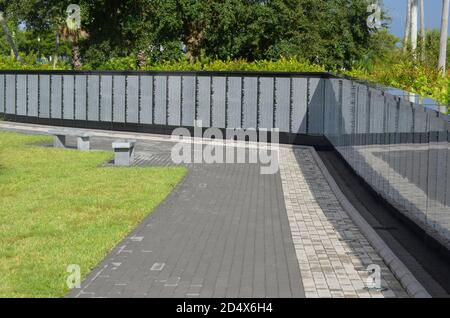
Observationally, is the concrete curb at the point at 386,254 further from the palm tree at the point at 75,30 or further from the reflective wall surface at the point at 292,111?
the palm tree at the point at 75,30

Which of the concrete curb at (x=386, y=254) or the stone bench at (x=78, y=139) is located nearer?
the concrete curb at (x=386, y=254)

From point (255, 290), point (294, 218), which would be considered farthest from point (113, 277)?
point (294, 218)

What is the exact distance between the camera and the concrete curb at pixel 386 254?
8050 millimetres

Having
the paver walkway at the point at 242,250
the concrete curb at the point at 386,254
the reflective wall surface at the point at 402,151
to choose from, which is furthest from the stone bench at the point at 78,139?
the concrete curb at the point at 386,254

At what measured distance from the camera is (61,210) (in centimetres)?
1295

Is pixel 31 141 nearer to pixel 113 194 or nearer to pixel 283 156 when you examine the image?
pixel 283 156

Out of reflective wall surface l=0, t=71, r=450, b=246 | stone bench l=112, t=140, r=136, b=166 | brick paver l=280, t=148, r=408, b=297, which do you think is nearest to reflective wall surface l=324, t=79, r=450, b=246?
reflective wall surface l=0, t=71, r=450, b=246

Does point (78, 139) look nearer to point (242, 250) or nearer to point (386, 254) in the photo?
point (242, 250)

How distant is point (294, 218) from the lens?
12.7m

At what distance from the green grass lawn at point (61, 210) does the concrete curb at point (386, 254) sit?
3.50 meters

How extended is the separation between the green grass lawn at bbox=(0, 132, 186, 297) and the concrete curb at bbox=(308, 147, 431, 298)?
350 centimetres

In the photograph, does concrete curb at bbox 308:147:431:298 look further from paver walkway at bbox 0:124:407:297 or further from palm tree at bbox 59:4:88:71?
palm tree at bbox 59:4:88:71

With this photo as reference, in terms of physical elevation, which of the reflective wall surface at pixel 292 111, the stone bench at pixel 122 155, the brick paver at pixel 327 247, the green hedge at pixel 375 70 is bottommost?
the brick paver at pixel 327 247

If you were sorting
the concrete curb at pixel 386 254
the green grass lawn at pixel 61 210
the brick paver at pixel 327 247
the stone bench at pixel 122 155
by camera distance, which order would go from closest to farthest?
1. the concrete curb at pixel 386 254
2. the brick paver at pixel 327 247
3. the green grass lawn at pixel 61 210
4. the stone bench at pixel 122 155
